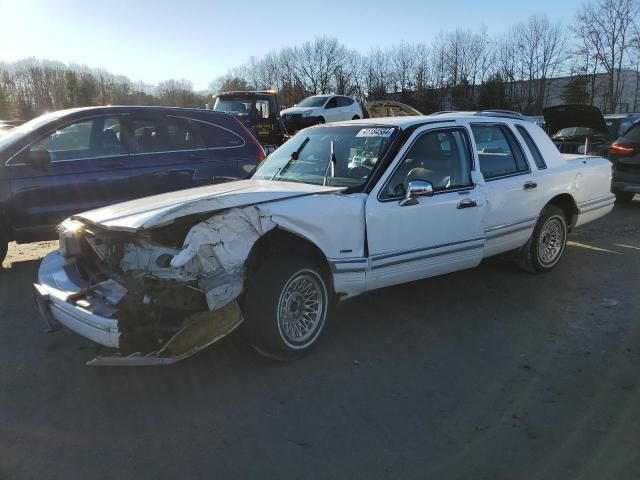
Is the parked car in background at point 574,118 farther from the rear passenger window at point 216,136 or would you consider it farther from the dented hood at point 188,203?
the dented hood at point 188,203

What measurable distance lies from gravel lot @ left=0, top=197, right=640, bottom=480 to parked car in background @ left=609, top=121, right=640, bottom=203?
5319 mm

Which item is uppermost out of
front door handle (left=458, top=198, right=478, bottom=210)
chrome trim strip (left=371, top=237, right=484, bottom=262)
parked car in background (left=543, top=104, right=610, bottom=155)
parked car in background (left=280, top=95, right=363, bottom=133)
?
parked car in background (left=280, top=95, right=363, bottom=133)

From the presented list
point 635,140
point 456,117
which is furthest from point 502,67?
point 456,117

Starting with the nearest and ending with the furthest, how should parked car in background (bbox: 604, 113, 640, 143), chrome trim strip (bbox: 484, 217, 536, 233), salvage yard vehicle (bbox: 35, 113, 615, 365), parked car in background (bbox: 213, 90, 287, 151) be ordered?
salvage yard vehicle (bbox: 35, 113, 615, 365) < chrome trim strip (bbox: 484, 217, 536, 233) < parked car in background (bbox: 604, 113, 640, 143) < parked car in background (bbox: 213, 90, 287, 151)

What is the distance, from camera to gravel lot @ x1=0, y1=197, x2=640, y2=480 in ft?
8.63

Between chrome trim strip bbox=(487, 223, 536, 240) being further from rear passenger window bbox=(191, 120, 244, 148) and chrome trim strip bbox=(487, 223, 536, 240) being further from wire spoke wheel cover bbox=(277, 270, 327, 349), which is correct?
rear passenger window bbox=(191, 120, 244, 148)

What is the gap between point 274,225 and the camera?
3.48 metres

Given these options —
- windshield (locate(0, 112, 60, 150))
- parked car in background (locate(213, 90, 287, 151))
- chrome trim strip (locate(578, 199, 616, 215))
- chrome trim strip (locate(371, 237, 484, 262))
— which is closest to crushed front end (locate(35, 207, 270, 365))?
chrome trim strip (locate(371, 237, 484, 262))

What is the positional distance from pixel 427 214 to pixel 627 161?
22.7 ft

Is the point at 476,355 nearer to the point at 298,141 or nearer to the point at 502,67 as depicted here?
the point at 298,141

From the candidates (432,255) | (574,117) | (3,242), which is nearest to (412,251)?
(432,255)

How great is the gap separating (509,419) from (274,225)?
6.27 feet

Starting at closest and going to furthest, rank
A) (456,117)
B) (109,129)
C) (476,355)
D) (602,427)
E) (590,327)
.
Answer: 1. (602,427)
2. (476,355)
3. (590,327)
4. (456,117)
5. (109,129)

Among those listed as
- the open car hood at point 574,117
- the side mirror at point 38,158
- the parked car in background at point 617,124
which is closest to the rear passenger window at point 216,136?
the side mirror at point 38,158
